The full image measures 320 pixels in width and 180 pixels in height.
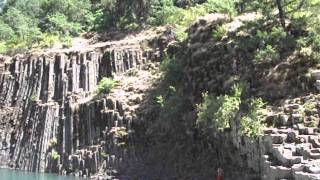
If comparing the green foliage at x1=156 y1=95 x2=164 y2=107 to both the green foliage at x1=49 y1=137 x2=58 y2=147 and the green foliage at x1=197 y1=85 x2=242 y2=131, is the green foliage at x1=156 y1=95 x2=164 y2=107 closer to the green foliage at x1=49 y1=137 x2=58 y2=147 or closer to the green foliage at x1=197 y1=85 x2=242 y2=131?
the green foliage at x1=197 y1=85 x2=242 y2=131

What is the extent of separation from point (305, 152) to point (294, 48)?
1046 centimetres

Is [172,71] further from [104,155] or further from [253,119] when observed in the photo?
[253,119]

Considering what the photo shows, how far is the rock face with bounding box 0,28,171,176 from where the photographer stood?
144 ft

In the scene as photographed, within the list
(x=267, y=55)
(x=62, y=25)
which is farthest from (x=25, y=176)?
(x=62, y=25)

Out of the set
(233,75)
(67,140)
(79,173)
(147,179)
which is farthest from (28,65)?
(233,75)

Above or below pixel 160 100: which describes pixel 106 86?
above

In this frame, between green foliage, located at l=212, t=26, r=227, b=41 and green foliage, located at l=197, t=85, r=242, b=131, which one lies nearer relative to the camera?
green foliage, located at l=197, t=85, r=242, b=131

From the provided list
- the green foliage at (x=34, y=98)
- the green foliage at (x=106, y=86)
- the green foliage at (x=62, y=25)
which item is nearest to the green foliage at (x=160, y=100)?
the green foliage at (x=106, y=86)

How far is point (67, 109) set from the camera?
157 ft

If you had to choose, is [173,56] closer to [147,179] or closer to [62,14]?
[147,179]

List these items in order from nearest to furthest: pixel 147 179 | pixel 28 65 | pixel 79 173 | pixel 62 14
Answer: pixel 147 179
pixel 79 173
pixel 28 65
pixel 62 14

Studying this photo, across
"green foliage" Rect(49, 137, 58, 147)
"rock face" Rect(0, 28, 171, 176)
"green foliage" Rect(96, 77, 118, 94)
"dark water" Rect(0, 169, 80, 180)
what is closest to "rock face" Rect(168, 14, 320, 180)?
"green foliage" Rect(96, 77, 118, 94)

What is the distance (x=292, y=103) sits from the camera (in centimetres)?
2914

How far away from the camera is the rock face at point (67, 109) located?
43.8m
